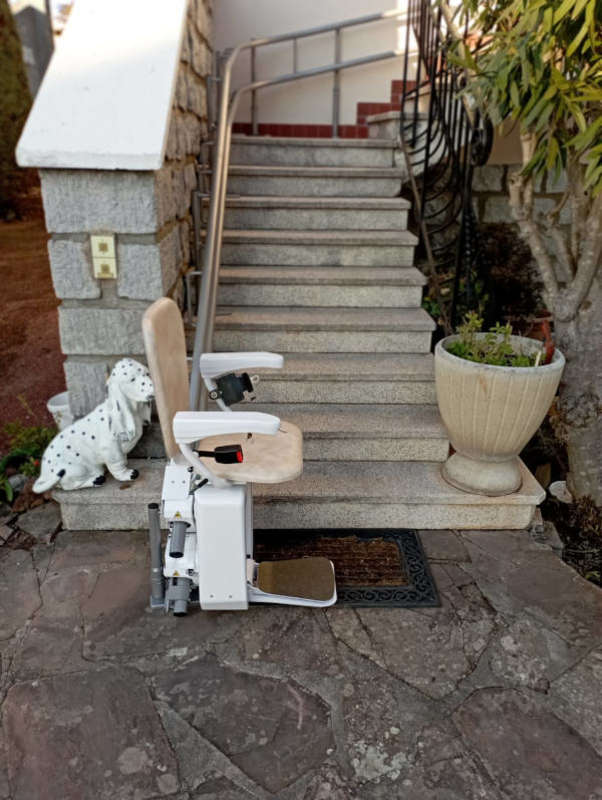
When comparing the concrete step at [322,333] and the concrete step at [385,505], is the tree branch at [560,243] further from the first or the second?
the concrete step at [385,505]

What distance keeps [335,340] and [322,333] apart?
74 millimetres

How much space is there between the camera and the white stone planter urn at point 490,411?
221 cm

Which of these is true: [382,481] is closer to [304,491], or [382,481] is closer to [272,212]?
[304,491]

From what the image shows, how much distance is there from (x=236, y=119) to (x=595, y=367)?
3613 mm

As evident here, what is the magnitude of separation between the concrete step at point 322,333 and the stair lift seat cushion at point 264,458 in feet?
3.19

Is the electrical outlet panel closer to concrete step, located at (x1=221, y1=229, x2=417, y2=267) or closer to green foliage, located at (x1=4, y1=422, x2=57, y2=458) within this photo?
green foliage, located at (x1=4, y1=422, x2=57, y2=458)

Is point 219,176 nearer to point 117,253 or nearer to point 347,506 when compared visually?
point 117,253

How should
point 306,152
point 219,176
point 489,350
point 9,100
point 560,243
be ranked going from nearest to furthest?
point 489,350, point 560,243, point 219,176, point 306,152, point 9,100

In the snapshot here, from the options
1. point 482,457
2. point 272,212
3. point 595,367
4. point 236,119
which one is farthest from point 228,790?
point 236,119

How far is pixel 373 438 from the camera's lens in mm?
2641

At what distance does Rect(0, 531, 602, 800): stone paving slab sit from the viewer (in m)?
1.52

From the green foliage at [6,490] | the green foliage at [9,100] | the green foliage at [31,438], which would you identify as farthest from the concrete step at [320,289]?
the green foliage at [9,100]

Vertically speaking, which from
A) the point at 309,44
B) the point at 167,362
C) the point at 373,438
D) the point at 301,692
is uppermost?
the point at 309,44

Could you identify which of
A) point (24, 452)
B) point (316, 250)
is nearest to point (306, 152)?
point (316, 250)
